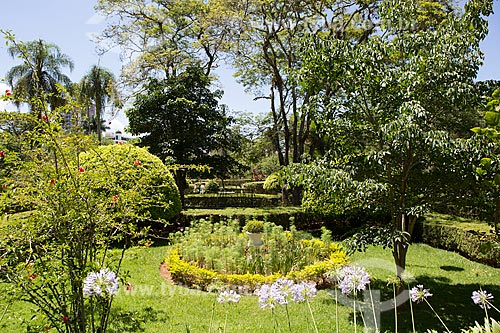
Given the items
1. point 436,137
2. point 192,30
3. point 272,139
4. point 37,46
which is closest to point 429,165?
point 436,137

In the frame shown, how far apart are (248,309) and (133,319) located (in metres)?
1.72

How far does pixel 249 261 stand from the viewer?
6668 millimetres

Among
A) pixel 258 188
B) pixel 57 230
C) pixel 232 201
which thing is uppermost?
pixel 57 230

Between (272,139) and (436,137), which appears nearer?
(436,137)

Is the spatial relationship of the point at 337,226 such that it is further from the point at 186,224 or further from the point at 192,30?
the point at 192,30

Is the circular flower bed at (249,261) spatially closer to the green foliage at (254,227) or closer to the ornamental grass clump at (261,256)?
the ornamental grass clump at (261,256)

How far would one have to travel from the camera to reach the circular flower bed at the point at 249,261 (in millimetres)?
6137

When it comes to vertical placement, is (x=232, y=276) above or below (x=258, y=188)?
below

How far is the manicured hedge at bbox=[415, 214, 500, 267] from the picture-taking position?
8039 millimetres

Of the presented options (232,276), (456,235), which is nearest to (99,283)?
(232,276)

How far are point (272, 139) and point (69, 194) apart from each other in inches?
608

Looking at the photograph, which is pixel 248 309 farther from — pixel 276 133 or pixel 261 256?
pixel 276 133

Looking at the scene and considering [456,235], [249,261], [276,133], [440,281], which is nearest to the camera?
[249,261]

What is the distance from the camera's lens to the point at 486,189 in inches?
191
